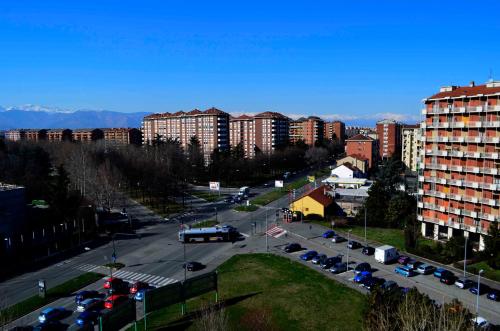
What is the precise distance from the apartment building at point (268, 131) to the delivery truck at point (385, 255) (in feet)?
349

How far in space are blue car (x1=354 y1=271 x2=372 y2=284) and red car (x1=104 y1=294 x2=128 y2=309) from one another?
22327mm

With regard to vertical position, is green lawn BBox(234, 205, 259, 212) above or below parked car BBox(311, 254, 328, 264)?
above

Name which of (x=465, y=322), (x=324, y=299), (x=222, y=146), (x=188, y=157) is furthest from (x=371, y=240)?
(x=222, y=146)

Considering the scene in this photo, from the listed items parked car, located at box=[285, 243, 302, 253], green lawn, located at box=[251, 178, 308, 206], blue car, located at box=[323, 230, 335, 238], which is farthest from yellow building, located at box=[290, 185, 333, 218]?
parked car, located at box=[285, 243, 302, 253]

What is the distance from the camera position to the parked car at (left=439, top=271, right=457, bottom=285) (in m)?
40.9

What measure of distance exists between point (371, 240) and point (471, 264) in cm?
1291

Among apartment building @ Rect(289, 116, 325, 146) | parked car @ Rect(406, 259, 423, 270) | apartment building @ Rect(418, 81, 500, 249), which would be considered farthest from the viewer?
apartment building @ Rect(289, 116, 325, 146)

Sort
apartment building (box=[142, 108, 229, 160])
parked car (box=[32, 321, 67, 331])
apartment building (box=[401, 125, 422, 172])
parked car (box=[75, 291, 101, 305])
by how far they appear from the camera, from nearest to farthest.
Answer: parked car (box=[32, 321, 67, 331])
parked car (box=[75, 291, 101, 305])
apartment building (box=[401, 125, 422, 172])
apartment building (box=[142, 108, 229, 160])

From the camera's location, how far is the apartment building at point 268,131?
155375 millimetres

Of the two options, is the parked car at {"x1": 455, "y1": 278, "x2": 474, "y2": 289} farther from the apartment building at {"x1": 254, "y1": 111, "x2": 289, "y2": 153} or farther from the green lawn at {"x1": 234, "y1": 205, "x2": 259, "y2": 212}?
the apartment building at {"x1": 254, "y1": 111, "x2": 289, "y2": 153}

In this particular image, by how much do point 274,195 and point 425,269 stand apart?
51.1 meters

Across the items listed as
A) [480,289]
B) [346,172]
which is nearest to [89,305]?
[480,289]

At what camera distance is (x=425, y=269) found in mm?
43969

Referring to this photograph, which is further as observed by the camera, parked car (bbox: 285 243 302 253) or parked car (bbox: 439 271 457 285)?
parked car (bbox: 285 243 302 253)
